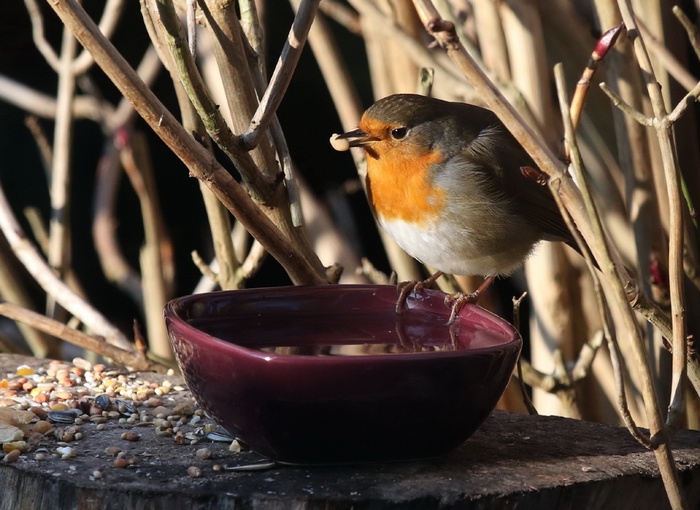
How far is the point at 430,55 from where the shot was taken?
260cm

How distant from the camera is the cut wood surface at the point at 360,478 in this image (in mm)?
1434

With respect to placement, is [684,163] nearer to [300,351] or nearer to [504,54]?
[504,54]

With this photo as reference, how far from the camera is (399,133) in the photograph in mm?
2338

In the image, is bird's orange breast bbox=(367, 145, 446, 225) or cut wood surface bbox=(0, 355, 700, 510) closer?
cut wood surface bbox=(0, 355, 700, 510)

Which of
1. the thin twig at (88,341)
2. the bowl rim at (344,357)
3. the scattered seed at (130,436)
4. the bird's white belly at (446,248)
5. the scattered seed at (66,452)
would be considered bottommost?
the thin twig at (88,341)

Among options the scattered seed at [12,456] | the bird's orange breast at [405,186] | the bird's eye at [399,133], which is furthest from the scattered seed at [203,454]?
the bird's eye at [399,133]

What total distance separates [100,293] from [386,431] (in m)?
3.44

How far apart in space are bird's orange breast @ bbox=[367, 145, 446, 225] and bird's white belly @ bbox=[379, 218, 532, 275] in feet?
0.08

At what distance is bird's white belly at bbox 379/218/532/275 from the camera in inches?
88.2

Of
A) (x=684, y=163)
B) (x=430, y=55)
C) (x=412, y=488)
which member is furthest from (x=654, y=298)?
Result: (x=412, y=488)

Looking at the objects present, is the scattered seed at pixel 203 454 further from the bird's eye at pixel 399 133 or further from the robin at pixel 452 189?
the bird's eye at pixel 399 133

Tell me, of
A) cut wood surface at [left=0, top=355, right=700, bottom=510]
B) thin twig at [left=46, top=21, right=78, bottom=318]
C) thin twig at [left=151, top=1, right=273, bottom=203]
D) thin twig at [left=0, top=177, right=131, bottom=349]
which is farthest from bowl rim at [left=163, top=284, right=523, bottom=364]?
thin twig at [left=46, top=21, right=78, bottom=318]

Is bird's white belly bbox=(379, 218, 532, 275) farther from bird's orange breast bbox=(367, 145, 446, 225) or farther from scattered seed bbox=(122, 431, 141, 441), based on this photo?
scattered seed bbox=(122, 431, 141, 441)

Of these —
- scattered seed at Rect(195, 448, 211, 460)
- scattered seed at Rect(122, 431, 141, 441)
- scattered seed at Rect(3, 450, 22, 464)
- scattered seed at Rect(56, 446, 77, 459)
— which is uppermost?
scattered seed at Rect(3, 450, 22, 464)
